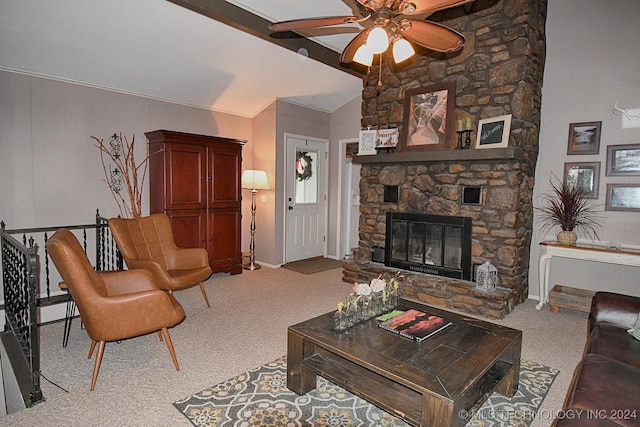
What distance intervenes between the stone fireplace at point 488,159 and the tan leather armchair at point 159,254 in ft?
7.18

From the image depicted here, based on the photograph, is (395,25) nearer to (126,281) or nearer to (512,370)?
(512,370)

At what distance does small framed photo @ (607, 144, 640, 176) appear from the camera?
3.67 m

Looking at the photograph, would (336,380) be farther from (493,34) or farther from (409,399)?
(493,34)

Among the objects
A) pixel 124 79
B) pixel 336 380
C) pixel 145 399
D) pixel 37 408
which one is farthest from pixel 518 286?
pixel 124 79

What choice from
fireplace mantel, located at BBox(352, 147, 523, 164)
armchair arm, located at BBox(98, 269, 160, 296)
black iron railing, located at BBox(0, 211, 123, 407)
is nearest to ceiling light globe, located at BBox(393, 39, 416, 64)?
fireplace mantel, located at BBox(352, 147, 523, 164)

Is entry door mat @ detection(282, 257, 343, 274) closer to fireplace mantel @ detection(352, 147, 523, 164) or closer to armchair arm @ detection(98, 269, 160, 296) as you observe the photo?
fireplace mantel @ detection(352, 147, 523, 164)

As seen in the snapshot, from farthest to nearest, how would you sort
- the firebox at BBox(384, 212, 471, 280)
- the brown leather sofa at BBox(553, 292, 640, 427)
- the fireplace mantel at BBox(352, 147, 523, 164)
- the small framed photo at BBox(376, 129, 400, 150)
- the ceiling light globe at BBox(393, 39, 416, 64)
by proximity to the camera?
the small framed photo at BBox(376, 129, 400, 150), the firebox at BBox(384, 212, 471, 280), the fireplace mantel at BBox(352, 147, 523, 164), the ceiling light globe at BBox(393, 39, 416, 64), the brown leather sofa at BBox(553, 292, 640, 427)

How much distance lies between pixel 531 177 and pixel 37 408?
485 cm

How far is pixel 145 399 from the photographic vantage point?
87.4 inches

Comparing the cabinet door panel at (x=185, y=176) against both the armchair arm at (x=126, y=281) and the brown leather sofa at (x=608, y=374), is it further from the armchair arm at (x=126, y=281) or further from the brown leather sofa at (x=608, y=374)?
the brown leather sofa at (x=608, y=374)

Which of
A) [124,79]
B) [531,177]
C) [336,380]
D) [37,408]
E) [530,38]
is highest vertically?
[530,38]

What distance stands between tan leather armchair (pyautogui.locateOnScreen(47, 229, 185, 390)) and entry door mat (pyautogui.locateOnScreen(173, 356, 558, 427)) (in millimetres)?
535

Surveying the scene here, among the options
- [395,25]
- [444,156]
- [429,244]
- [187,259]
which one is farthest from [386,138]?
[187,259]

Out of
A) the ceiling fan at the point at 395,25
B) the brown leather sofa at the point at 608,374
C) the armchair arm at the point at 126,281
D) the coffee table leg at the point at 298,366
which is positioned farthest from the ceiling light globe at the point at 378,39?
the armchair arm at the point at 126,281
